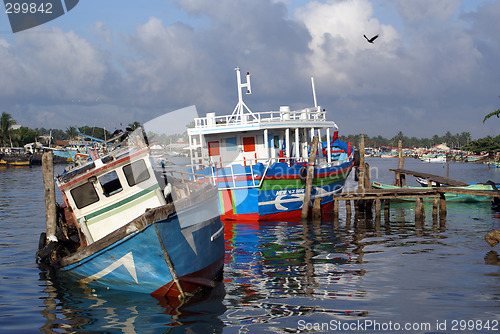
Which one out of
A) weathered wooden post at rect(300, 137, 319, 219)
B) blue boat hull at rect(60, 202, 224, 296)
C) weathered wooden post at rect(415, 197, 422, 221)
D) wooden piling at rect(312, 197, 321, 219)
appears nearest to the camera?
blue boat hull at rect(60, 202, 224, 296)

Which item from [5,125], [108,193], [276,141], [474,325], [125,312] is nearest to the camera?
[474,325]

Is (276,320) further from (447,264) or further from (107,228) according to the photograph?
(447,264)

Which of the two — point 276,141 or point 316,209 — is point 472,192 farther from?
point 276,141

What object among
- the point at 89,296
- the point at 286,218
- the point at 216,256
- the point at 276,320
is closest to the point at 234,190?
the point at 286,218

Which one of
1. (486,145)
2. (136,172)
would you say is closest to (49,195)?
(136,172)

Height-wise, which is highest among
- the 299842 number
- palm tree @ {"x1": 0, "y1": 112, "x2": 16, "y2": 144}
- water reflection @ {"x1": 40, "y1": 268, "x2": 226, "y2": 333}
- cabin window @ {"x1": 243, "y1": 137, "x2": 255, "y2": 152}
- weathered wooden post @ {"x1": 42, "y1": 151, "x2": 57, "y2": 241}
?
palm tree @ {"x1": 0, "y1": 112, "x2": 16, "y2": 144}

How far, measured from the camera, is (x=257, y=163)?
22.4 metres

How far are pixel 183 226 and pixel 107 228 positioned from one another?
2.47 metres

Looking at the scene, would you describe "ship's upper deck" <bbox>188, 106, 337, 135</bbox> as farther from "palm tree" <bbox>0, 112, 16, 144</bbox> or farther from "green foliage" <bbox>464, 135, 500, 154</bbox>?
"palm tree" <bbox>0, 112, 16, 144</bbox>

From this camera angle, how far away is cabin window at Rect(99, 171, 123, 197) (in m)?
12.3

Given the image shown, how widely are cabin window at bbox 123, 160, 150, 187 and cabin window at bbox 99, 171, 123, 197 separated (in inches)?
12.1

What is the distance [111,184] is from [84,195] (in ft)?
3.63

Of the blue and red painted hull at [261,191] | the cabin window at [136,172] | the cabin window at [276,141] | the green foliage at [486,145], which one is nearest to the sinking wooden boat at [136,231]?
the cabin window at [136,172]

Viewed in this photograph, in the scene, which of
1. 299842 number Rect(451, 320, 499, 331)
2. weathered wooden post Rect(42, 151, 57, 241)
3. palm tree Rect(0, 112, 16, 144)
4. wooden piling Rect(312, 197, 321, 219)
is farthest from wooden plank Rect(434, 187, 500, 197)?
palm tree Rect(0, 112, 16, 144)
